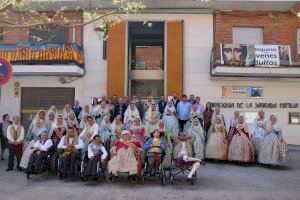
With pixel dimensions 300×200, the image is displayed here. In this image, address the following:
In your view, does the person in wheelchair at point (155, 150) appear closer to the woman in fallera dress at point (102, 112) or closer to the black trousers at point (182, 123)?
the woman in fallera dress at point (102, 112)

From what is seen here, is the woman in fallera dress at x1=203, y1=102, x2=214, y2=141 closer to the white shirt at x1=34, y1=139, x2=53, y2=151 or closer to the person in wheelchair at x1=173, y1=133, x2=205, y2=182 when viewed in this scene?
the person in wheelchair at x1=173, y1=133, x2=205, y2=182

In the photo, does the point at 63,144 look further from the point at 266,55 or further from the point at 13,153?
the point at 266,55

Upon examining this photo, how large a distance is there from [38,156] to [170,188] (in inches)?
144

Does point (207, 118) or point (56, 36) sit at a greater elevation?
point (56, 36)

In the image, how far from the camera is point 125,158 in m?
10.9

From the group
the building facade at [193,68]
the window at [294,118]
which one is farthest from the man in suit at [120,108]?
the window at [294,118]

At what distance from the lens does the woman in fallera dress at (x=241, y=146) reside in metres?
13.9

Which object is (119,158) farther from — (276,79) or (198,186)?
(276,79)

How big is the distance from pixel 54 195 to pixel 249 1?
551 inches

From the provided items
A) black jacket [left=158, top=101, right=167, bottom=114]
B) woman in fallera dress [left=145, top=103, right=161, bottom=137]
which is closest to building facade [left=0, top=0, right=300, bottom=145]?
black jacket [left=158, top=101, right=167, bottom=114]

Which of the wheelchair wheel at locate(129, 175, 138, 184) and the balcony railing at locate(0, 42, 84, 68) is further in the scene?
the balcony railing at locate(0, 42, 84, 68)

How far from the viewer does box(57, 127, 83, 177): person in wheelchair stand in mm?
11375

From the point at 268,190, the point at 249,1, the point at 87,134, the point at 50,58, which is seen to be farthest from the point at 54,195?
the point at 249,1

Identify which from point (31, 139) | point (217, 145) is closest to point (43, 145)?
point (31, 139)
